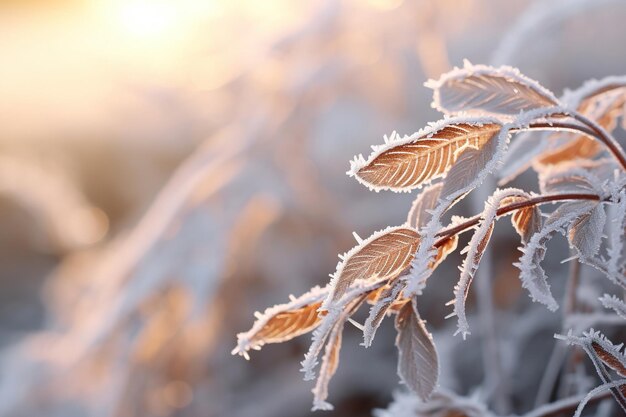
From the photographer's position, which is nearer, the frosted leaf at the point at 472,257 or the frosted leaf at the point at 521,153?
the frosted leaf at the point at 472,257

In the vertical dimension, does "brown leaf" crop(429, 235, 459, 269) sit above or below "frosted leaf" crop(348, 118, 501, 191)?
below

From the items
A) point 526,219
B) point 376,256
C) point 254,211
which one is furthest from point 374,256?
point 254,211

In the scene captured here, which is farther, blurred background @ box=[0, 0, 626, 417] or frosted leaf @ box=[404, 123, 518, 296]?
blurred background @ box=[0, 0, 626, 417]

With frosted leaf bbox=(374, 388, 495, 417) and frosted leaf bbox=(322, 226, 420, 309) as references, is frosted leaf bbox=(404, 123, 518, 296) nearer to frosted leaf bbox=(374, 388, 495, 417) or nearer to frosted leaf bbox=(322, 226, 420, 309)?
frosted leaf bbox=(322, 226, 420, 309)

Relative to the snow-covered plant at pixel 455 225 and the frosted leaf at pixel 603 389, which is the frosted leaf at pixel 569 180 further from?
the frosted leaf at pixel 603 389

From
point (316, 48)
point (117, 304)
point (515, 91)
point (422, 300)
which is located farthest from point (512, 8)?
point (515, 91)

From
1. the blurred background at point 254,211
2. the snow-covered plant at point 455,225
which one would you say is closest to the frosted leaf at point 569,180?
the snow-covered plant at point 455,225

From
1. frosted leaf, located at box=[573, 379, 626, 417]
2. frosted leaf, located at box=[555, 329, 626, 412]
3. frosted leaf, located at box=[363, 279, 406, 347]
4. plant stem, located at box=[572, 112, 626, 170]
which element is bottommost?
frosted leaf, located at box=[573, 379, 626, 417]

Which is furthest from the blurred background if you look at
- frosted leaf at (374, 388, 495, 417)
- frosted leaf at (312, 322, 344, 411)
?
frosted leaf at (312, 322, 344, 411)
